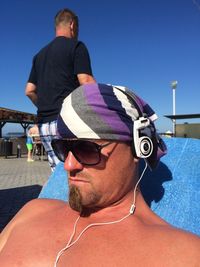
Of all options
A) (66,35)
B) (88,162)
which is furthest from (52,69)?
(88,162)

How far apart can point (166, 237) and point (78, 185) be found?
0.44 meters

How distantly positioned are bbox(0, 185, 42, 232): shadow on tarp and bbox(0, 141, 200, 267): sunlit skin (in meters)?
4.29

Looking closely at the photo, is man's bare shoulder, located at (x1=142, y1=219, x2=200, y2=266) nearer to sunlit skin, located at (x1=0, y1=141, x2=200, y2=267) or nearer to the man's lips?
sunlit skin, located at (x1=0, y1=141, x2=200, y2=267)

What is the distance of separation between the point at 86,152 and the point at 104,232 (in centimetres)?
36

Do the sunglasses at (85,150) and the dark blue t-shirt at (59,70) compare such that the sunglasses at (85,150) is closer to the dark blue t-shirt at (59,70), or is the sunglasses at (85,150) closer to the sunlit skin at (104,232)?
the sunlit skin at (104,232)

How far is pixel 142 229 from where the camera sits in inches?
64.8

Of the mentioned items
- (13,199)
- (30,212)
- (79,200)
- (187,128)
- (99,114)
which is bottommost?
(187,128)

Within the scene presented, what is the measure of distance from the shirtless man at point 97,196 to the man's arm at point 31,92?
2.02 metres

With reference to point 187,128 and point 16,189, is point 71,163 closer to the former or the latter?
point 16,189

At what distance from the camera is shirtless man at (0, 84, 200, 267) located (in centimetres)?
161

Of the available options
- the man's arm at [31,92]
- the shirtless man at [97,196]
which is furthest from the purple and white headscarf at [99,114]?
the man's arm at [31,92]

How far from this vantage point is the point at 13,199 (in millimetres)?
8250

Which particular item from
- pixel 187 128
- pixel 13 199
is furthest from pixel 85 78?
pixel 187 128

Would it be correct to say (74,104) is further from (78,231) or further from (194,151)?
(194,151)
